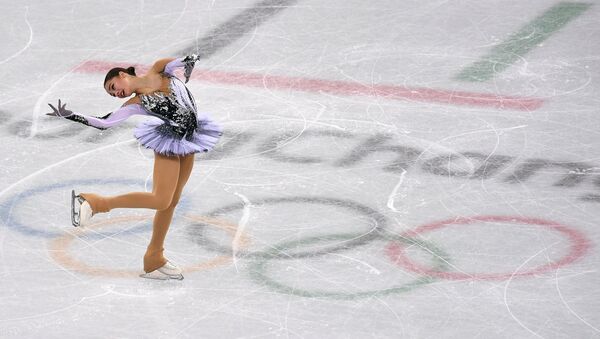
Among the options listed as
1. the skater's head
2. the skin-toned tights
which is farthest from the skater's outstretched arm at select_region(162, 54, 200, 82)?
the skin-toned tights

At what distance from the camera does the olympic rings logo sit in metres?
8.69

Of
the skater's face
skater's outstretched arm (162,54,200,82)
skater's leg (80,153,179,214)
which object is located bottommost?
skater's leg (80,153,179,214)

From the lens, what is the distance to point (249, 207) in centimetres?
978

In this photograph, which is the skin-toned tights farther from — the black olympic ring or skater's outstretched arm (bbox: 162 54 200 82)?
the black olympic ring

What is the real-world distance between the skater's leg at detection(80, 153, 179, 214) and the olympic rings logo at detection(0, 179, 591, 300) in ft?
1.97

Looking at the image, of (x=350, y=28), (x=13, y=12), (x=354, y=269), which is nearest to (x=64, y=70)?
(x=13, y=12)

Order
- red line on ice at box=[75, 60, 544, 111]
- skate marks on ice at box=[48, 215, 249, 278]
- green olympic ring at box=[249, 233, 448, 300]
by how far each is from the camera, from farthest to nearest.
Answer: red line on ice at box=[75, 60, 544, 111] → skate marks on ice at box=[48, 215, 249, 278] → green olympic ring at box=[249, 233, 448, 300]

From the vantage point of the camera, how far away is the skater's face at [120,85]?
838 centimetres

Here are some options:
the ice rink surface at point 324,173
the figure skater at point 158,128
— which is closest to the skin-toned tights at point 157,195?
the figure skater at point 158,128

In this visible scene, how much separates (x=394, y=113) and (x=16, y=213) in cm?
341

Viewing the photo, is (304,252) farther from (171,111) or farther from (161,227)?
(171,111)

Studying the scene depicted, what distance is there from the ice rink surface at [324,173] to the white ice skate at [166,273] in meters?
0.06

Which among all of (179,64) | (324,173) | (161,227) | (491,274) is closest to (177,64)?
(179,64)

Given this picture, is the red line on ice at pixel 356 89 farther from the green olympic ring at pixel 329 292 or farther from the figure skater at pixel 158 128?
the figure skater at pixel 158 128
